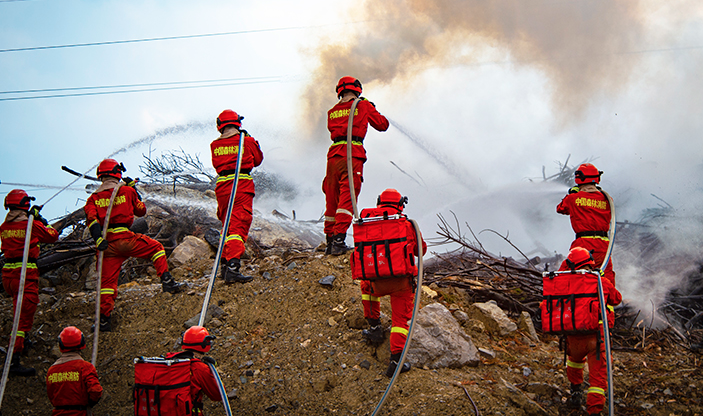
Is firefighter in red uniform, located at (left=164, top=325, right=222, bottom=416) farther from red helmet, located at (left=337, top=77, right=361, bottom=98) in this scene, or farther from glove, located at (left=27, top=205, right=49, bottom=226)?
red helmet, located at (left=337, top=77, right=361, bottom=98)

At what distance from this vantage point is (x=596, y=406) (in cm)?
439

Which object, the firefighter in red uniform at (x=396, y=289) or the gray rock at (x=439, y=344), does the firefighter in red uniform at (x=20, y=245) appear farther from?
the gray rock at (x=439, y=344)

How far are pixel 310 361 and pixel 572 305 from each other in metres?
2.79

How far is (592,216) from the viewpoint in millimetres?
5816

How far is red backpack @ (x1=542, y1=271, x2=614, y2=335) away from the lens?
4.26 metres

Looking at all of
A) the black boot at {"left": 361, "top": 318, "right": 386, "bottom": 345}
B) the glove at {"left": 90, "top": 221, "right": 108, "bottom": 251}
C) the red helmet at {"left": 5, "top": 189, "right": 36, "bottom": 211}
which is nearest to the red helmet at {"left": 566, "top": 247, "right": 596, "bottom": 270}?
the black boot at {"left": 361, "top": 318, "right": 386, "bottom": 345}

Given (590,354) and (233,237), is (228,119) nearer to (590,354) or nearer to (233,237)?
(233,237)

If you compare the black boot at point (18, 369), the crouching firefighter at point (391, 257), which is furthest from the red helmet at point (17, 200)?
the crouching firefighter at point (391, 257)

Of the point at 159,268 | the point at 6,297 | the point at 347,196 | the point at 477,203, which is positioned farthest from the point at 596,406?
the point at 477,203

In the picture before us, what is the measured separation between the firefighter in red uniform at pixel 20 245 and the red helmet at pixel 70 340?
83.9 inches

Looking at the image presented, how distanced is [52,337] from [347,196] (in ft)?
14.4

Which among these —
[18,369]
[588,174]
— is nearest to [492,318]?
[588,174]

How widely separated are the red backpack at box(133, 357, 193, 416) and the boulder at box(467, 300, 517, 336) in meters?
4.01

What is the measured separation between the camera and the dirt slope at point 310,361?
4.44m
